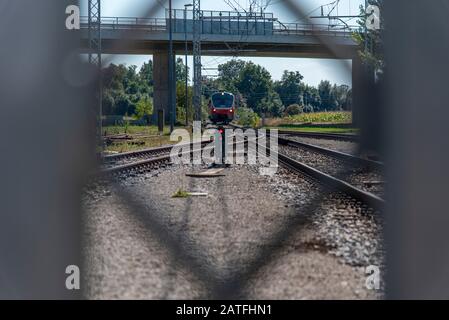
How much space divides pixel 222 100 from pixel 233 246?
2418 cm

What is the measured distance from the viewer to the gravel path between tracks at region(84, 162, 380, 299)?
103 inches

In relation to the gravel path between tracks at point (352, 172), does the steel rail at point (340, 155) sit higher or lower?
higher

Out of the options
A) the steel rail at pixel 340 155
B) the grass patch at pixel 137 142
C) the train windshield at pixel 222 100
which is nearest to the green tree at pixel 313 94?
the steel rail at pixel 340 155

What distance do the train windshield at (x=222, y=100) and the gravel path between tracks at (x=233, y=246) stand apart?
21131mm

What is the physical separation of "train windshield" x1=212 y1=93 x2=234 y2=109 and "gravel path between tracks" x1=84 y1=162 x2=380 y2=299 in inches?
832

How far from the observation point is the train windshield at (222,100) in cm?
2741

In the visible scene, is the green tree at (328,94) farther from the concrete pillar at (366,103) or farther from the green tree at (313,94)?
the concrete pillar at (366,103)

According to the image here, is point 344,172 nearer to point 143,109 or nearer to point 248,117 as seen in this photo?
point 143,109

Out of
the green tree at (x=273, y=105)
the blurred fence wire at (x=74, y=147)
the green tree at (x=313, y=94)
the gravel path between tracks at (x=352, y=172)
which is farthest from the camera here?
the green tree at (x=273, y=105)

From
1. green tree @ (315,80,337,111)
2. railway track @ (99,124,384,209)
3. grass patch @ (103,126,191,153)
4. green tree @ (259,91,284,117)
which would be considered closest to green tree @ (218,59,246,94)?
green tree @ (259,91,284,117)
